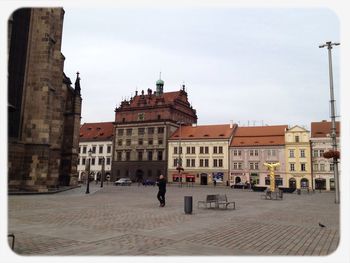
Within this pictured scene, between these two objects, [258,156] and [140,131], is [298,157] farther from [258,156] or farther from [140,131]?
[140,131]

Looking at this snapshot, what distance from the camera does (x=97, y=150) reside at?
8569 cm

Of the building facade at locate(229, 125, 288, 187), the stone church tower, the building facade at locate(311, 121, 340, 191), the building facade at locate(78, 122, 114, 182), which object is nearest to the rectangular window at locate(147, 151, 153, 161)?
the building facade at locate(78, 122, 114, 182)

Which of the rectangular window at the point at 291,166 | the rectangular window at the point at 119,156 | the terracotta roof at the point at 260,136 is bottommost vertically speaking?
the rectangular window at the point at 291,166

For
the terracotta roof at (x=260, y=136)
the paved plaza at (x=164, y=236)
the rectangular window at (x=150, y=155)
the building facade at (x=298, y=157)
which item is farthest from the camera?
the rectangular window at (x=150, y=155)

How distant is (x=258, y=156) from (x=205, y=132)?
504 inches

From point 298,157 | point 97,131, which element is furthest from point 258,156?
point 97,131

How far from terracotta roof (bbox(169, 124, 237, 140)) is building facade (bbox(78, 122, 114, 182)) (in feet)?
61.0

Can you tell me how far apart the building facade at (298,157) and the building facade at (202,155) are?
11.6m

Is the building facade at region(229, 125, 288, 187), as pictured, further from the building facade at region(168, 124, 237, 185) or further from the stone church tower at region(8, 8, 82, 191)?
the stone church tower at region(8, 8, 82, 191)

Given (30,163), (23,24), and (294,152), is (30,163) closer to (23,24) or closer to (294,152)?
(23,24)

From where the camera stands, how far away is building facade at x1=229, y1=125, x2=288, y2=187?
6456 cm

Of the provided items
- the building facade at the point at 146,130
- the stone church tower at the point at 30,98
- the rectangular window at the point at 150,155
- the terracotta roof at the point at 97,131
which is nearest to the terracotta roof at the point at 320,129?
the building facade at the point at 146,130

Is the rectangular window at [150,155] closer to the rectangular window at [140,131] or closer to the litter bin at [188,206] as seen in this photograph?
the rectangular window at [140,131]

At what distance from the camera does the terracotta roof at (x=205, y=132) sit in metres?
71.0
